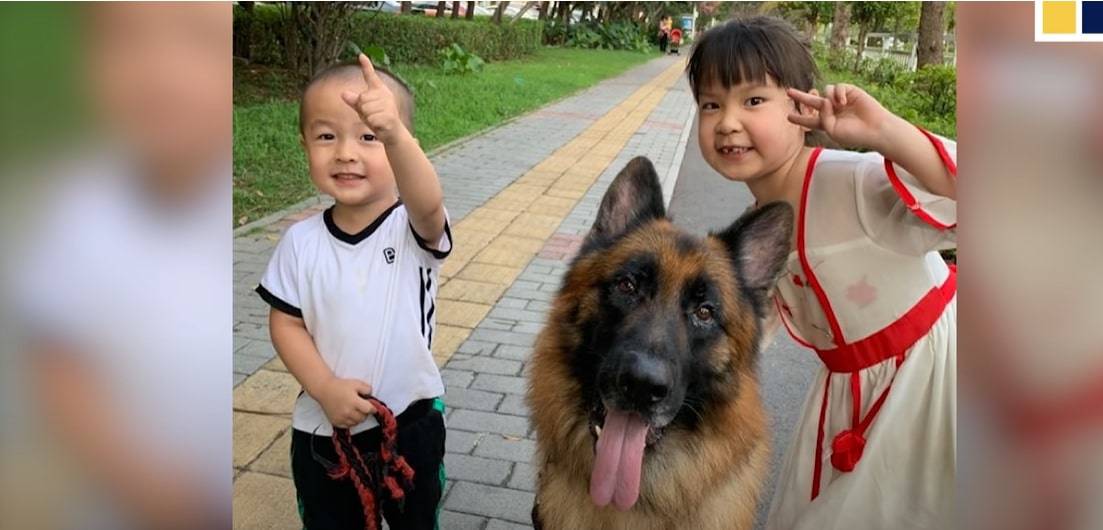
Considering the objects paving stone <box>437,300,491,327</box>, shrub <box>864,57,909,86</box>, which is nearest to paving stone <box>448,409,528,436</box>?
paving stone <box>437,300,491,327</box>

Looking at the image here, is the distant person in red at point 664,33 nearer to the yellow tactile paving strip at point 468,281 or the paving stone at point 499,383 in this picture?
the yellow tactile paving strip at point 468,281

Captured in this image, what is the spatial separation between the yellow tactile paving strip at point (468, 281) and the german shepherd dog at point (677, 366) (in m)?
1.54

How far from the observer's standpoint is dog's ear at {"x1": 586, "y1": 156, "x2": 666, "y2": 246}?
2.67 meters

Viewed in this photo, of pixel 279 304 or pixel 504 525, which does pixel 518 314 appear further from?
pixel 279 304

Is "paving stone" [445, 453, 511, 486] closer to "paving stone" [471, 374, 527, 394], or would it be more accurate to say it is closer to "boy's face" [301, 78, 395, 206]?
"paving stone" [471, 374, 527, 394]

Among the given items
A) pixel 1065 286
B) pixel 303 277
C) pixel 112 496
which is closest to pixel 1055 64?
pixel 1065 286

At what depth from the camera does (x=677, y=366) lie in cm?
224

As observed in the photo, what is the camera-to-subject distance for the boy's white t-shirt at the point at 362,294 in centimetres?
243

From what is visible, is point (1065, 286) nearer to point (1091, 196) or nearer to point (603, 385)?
point (1091, 196)

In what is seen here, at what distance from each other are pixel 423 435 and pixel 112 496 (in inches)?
72.8

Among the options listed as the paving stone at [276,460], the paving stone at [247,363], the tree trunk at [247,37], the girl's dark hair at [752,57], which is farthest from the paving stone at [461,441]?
the tree trunk at [247,37]

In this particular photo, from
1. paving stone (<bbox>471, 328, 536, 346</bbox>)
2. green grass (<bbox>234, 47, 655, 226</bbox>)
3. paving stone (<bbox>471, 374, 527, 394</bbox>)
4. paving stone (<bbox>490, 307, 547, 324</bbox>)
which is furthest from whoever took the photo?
green grass (<bbox>234, 47, 655, 226</bbox>)

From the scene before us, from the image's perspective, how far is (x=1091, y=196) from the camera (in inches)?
35.9

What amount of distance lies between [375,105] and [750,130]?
119cm
